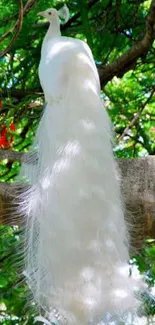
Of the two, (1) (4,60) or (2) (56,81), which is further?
(1) (4,60)

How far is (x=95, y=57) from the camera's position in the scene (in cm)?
358

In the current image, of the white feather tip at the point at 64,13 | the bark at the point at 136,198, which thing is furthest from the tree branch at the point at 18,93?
the bark at the point at 136,198

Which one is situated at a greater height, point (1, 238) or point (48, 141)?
point (48, 141)

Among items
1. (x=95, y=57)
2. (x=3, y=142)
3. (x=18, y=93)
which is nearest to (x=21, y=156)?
(x=3, y=142)

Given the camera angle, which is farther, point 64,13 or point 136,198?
point 64,13

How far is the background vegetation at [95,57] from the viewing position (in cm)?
314

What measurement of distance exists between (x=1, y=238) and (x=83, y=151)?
97 centimetres

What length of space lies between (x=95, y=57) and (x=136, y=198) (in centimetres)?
128

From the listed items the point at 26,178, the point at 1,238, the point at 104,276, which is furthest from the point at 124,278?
the point at 1,238

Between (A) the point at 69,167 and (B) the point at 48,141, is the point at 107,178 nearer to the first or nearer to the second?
(A) the point at 69,167

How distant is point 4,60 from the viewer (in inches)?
141

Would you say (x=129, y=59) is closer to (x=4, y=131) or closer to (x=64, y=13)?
(x=64, y=13)

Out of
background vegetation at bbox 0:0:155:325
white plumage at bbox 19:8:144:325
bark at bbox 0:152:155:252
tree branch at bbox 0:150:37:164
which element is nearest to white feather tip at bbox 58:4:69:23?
background vegetation at bbox 0:0:155:325

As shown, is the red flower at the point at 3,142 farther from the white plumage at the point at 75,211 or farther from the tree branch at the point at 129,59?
the tree branch at the point at 129,59
